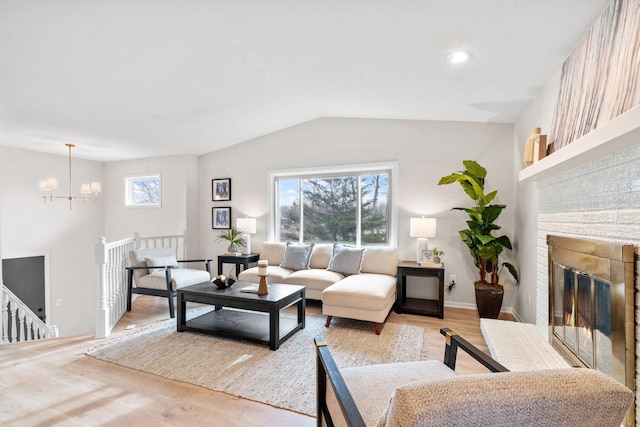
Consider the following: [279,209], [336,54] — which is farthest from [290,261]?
[336,54]

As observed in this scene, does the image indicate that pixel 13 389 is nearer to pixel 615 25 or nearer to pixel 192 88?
pixel 192 88

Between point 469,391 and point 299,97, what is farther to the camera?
point 299,97

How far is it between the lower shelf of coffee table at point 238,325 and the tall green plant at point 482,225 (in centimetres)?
225

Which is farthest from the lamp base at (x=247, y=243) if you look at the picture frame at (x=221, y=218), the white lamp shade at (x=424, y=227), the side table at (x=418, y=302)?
the white lamp shade at (x=424, y=227)

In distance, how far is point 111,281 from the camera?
3.51 metres

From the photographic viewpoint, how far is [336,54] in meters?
2.63

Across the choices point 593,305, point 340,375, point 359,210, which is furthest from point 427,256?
point 340,375

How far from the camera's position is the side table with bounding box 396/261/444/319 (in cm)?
364

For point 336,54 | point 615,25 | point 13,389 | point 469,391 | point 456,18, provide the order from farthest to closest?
point 336,54, point 13,389, point 456,18, point 615,25, point 469,391

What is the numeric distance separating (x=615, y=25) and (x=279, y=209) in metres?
4.44

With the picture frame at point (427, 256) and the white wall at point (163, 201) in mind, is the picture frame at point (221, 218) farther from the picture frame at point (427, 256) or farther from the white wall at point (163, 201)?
the picture frame at point (427, 256)

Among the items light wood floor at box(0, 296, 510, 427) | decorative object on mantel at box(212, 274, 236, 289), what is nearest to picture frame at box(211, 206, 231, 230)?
decorative object on mantel at box(212, 274, 236, 289)

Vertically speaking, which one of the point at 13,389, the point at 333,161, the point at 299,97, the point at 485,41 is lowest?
the point at 13,389

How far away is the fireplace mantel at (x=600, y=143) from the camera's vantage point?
1.27 m
